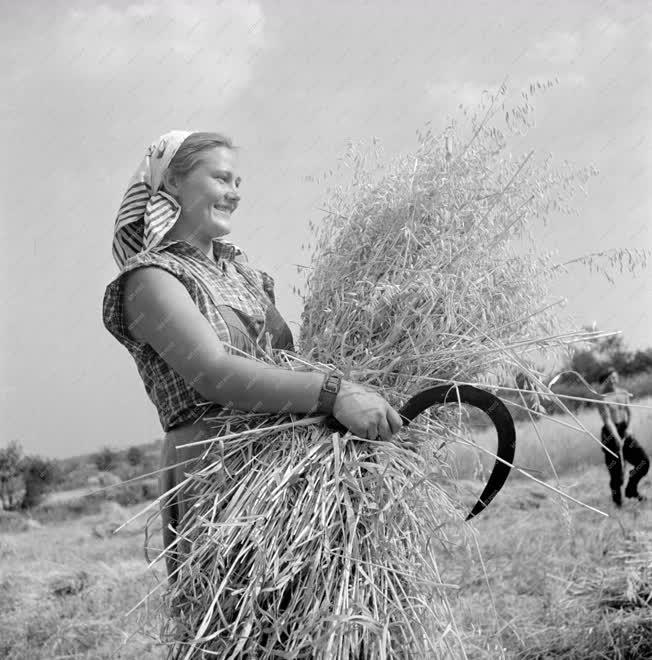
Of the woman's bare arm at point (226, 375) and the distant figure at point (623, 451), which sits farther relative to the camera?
the distant figure at point (623, 451)

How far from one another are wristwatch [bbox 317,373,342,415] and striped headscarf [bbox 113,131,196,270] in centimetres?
54

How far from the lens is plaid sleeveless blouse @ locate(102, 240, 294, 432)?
1573 millimetres

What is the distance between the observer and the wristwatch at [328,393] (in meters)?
1.41

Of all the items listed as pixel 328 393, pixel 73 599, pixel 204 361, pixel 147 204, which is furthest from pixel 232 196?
pixel 73 599

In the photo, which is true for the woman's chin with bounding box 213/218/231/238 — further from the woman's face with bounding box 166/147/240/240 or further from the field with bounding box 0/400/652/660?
the field with bounding box 0/400/652/660

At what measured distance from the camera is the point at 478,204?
1.69 m

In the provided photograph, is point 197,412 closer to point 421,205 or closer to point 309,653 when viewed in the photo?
point 309,653

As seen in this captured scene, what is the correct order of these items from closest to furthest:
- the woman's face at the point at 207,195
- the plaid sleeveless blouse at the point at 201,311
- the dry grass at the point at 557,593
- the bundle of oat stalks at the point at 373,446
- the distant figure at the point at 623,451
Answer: the bundle of oat stalks at the point at 373,446
the plaid sleeveless blouse at the point at 201,311
the woman's face at the point at 207,195
the dry grass at the point at 557,593
the distant figure at the point at 623,451

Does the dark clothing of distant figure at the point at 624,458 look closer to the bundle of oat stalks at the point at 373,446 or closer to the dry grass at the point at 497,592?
the dry grass at the point at 497,592

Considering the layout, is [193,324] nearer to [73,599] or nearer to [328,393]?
[328,393]

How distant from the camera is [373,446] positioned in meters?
1.46

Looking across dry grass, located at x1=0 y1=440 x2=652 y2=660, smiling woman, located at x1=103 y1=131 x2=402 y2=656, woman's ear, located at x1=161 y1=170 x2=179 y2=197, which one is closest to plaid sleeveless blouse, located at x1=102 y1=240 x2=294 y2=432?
smiling woman, located at x1=103 y1=131 x2=402 y2=656

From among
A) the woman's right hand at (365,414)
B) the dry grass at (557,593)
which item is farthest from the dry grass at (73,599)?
the dry grass at (557,593)

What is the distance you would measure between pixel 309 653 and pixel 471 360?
0.71 m
